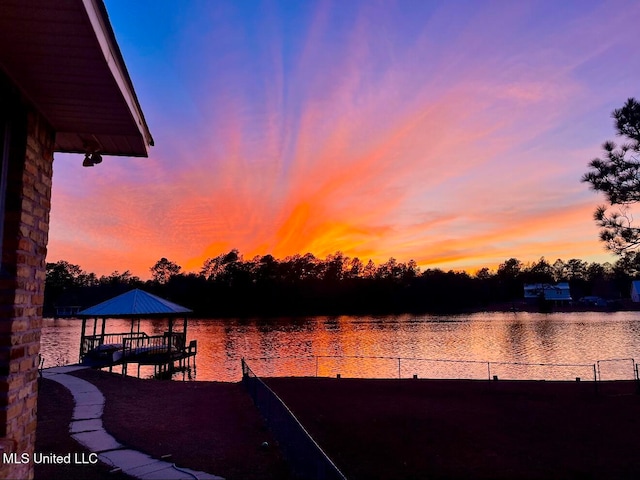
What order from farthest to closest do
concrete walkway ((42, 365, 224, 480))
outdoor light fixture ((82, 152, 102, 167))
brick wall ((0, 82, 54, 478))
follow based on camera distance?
1. concrete walkway ((42, 365, 224, 480))
2. outdoor light fixture ((82, 152, 102, 167))
3. brick wall ((0, 82, 54, 478))

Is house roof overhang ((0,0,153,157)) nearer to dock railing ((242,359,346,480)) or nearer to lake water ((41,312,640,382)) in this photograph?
dock railing ((242,359,346,480))

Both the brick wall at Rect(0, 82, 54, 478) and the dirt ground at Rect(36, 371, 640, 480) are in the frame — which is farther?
the dirt ground at Rect(36, 371, 640, 480)

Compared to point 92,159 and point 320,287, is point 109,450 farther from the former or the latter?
point 320,287

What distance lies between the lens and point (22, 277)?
14.9 feet

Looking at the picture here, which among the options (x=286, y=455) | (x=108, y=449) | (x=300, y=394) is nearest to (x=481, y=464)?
(x=286, y=455)

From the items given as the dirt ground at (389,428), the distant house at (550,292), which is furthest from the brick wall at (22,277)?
the distant house at (550,292)

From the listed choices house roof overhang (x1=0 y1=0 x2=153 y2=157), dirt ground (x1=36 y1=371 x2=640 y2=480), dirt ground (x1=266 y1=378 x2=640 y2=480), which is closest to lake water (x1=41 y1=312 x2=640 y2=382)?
dirt ground (x1=266 y1=378 x2=640 y2=480)

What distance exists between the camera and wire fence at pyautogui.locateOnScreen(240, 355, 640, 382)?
28.5 metres

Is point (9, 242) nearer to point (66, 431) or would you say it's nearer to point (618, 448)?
point (66, 431)

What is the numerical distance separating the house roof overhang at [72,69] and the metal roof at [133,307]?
75.4 feet

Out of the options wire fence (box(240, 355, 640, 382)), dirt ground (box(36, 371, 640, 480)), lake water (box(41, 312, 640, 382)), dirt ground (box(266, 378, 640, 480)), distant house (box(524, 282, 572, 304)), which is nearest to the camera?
dirt ground (box(36, 371, 640, 480))

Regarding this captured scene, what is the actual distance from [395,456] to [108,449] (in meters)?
6.95

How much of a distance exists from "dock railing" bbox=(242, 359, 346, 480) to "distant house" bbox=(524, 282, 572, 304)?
147078 millimetres

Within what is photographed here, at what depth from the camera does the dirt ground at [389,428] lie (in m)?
10.4
